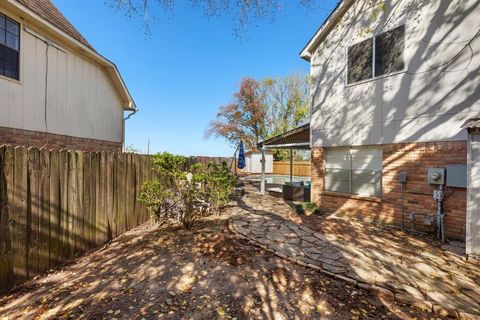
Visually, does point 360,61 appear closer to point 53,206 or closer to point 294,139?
point 294,139

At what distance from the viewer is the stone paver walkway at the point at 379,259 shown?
3.06 meters

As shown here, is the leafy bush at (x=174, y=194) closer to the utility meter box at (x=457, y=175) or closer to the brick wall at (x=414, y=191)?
the brick wall at (x=414, y=191)

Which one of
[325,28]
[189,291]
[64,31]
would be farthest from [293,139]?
[64,31]

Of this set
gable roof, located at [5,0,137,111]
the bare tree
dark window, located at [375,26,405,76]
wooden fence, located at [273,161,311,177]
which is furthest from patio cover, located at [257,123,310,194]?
wooden fence, located at [273,161,311,177]

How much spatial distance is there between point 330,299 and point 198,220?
4258 mm

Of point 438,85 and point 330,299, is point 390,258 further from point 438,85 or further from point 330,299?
point 438,85

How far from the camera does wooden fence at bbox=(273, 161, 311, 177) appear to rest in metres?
23.2

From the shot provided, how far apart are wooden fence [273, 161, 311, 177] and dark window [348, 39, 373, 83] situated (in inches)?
661

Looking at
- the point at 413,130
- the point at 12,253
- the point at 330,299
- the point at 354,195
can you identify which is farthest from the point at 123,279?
the point at 413,130

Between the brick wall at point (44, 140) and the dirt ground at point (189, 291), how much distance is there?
4.31 meters

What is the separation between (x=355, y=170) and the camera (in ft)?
22.5

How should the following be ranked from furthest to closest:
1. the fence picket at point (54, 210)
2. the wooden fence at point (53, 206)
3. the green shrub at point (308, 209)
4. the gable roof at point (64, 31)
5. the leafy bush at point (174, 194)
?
1. the green shrub at point (308, 209)
2. the gable roof at point (64, 31)
3. the leafy bush at point (174, 194)
4. the fence picket at point (54, 210)
5. the wooden fence at point (53, 206)

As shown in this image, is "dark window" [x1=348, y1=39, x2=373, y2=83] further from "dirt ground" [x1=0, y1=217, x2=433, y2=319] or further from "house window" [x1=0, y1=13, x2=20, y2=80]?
"house window" [x1=0, y1=13, x2=20, y2=80]

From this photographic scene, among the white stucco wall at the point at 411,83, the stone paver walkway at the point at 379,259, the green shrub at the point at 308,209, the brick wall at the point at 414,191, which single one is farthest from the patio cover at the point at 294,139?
the stone paver walkway at the point at 379,259
